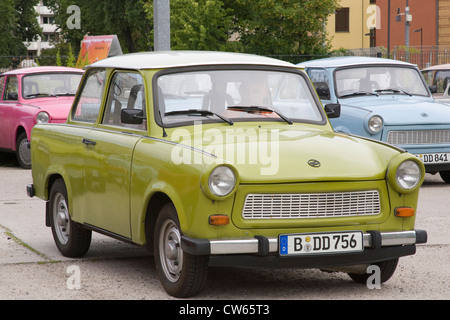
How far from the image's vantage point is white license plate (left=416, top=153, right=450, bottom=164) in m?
13.0

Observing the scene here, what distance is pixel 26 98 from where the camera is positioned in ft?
56.0

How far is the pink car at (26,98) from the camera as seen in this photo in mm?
16750

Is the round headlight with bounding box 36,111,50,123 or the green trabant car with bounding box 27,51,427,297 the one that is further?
the round headlight with bounding box 36,111,50,123

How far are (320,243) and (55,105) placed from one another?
11130 mm

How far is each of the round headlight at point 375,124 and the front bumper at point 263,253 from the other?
23.0 feet

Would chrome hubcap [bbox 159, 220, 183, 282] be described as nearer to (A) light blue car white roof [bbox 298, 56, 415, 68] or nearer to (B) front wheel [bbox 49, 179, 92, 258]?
(B) front wheel [bbox 49, 179, 92, 258]

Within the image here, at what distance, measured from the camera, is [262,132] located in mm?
6637

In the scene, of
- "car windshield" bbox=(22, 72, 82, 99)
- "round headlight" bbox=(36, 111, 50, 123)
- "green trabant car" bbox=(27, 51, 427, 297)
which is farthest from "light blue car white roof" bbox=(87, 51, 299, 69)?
"car windshield" bbox=(22, 72, 82, 99)

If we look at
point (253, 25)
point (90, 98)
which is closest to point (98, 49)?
point (253, 25)

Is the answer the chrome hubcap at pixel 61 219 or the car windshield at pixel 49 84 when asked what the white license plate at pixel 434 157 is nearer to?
the chrome hubcap at pixel 61 219

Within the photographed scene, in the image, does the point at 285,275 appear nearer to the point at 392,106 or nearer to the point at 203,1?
the point at 392,106

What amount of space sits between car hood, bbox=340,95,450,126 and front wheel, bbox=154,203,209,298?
727 cm
